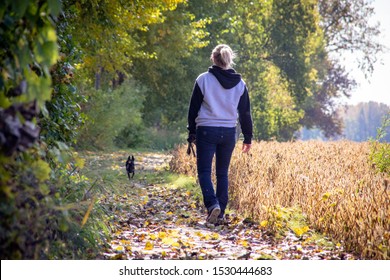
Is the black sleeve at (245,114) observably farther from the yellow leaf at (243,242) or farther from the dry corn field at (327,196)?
the yellow leaf at (243,242)

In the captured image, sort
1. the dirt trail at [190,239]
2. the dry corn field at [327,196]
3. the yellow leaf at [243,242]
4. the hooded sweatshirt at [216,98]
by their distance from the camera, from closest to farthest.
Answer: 1. the dry corn field at [327,196]
2. the dirt trail at [190,239]
3. the yellow leaf at [243,242]
4. the hooded sweatshirt at [216,98]

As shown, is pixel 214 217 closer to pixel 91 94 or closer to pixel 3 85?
pixel 3 85

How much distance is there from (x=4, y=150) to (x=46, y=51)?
1.93ft

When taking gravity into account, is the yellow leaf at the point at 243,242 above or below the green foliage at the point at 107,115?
below

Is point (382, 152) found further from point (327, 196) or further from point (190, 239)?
point (190, 239)

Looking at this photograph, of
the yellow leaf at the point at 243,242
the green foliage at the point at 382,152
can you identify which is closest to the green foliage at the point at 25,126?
the yellow leaf at the point at 243,242

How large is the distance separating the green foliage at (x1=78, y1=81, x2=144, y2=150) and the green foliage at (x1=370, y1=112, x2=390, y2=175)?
39.1 feet

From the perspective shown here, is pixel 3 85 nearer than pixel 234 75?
Yes

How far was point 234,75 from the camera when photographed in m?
7.50

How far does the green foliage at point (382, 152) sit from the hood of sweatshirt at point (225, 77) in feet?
10.3

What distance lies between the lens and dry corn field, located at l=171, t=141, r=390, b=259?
5484 mm

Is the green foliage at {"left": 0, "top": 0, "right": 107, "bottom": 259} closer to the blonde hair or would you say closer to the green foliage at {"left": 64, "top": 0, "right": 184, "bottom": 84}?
the blonde hair

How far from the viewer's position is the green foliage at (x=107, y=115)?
22.5 meters
